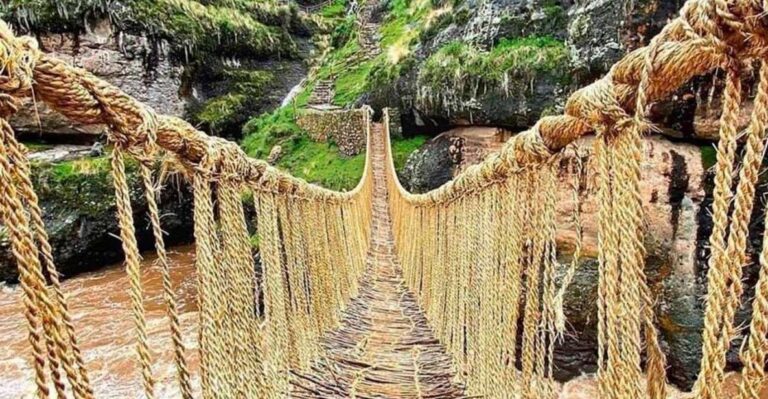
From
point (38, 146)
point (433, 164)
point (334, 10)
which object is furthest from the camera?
point (334, 10)

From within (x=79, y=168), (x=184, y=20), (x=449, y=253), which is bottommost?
(x=449, y=253)

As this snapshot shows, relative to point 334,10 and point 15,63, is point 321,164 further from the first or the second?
point 334,10

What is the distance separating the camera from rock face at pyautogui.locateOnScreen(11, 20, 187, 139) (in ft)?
30.4

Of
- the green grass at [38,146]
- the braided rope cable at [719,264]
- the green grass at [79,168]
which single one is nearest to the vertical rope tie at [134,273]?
the braided rope cable at [719,264]

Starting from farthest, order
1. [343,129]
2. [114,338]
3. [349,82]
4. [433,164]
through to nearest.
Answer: [349,82] < [343,129] < [433,164] < [114,338]

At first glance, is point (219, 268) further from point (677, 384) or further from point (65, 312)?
point (677, 384)

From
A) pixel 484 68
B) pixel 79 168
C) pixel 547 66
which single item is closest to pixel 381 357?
pixel 547 66

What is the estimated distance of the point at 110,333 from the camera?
558cm

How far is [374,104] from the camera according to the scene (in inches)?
363

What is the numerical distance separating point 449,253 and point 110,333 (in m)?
4.41

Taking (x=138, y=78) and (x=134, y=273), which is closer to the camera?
(x=134, y=273)

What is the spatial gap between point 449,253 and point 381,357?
628 millimetres

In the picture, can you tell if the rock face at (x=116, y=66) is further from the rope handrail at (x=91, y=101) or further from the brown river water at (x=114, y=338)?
the rope handrail at (x=91, y=101)

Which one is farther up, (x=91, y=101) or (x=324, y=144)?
(x=91, y=101)
